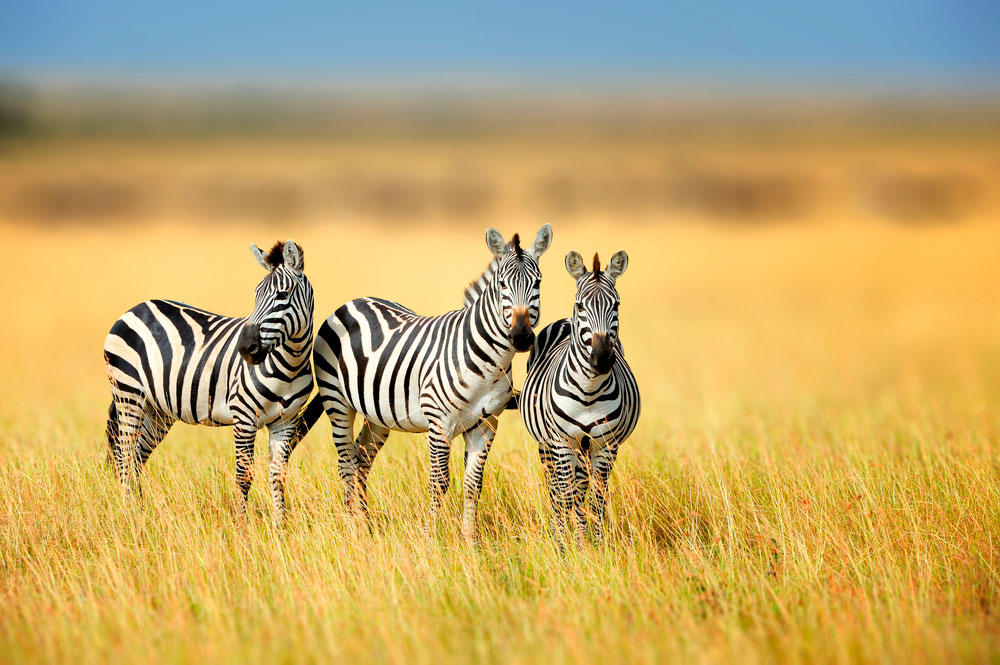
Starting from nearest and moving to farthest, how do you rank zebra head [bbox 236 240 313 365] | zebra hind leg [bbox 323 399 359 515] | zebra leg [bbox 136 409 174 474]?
zebra head [bbox 236 240 313 365], zebra hind leg [bbox 323 399 359 515], zebra leg [bbox 136 409 174 474]

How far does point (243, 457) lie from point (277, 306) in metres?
1.36

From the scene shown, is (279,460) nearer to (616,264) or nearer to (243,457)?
(243,457)

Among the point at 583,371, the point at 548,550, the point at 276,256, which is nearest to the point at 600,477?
the point at 548,550

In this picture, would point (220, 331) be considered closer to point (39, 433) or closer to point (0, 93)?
point (39, 433)

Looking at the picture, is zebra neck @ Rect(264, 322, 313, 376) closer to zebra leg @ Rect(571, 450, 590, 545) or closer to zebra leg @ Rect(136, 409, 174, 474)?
zebra leg @ Rect(136, 409, 174, 474)

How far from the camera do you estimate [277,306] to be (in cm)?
677

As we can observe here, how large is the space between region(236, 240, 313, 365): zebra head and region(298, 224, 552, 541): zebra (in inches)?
23.8

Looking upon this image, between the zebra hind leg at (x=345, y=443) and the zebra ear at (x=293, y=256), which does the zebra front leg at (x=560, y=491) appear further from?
the zebra ear at (x=293, y=256)

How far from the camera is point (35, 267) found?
29906 millimetres

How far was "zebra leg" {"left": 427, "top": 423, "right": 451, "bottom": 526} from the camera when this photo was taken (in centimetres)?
690

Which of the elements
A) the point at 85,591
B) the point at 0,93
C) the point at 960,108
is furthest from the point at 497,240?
the point at 960,108

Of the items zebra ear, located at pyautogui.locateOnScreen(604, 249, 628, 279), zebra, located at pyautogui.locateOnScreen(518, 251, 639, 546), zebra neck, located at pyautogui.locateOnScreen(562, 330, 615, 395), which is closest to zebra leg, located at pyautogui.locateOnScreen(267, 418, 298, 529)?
zebra, located at pyautogui.locateOnScreen(518, 251, 639, 546)

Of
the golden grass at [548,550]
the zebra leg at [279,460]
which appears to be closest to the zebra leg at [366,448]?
the golden grass at [548,550]

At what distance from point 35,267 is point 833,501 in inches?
1157
